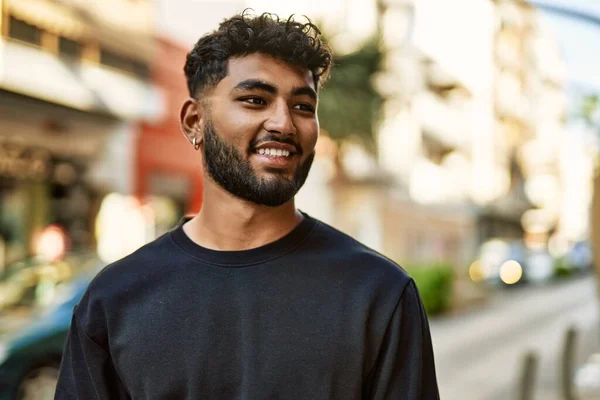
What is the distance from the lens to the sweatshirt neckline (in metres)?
1.83

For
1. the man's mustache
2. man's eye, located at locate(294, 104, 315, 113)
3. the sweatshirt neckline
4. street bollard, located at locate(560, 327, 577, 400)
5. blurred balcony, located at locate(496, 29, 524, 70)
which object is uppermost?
blurred balcony, located at locate(496, 29, 524, 70)

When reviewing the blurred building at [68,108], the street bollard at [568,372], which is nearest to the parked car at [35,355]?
the street bollard at [568,372]

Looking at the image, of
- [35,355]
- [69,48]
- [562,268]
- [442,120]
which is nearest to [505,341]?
[35,355]

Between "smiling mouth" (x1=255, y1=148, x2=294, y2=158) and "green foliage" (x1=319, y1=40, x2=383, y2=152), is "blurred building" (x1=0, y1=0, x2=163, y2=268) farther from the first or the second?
"smiling mouth" (x1=255, y1=148, x2=294, y2=158)

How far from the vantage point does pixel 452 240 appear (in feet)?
135

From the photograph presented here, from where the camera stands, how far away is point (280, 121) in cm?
182

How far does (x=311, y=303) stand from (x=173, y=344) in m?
0.29

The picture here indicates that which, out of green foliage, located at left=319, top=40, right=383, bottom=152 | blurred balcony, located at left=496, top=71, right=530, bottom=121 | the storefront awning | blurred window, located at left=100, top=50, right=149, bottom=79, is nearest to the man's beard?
the storefront awning

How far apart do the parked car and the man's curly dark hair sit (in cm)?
507

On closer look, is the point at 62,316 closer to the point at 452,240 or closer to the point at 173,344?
the point at 173,344

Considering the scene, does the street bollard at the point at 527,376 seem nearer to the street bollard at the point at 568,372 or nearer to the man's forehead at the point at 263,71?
the street bollard at the point at 568,372

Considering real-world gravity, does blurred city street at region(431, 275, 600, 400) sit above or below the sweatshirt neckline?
below

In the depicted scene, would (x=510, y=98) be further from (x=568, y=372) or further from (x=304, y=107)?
(x=304, y=107)

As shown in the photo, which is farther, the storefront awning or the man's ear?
the storefront awning
